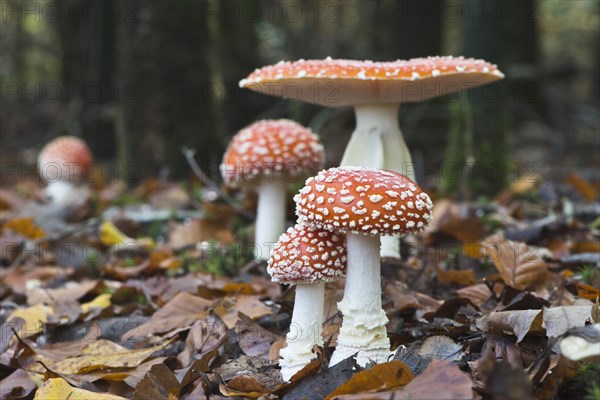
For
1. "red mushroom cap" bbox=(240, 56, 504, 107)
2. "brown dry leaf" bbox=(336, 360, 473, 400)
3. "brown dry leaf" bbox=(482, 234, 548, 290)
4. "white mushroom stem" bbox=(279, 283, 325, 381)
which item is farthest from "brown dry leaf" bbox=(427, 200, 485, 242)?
"brown dry leaf" bbox=(336, 360, 473, 400)

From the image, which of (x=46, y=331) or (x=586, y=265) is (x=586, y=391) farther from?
(x=46, y=331)


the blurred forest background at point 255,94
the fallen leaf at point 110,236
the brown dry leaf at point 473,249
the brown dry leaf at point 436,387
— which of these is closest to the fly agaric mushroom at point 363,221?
the brown dry leaf at point 436,387

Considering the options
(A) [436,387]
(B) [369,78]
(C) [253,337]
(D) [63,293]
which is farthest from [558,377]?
(D) [63,293]

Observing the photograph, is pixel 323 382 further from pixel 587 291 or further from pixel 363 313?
pixel 587 291

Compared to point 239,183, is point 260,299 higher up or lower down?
lower down

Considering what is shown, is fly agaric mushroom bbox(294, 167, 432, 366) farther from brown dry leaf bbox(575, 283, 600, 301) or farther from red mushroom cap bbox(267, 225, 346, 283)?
brown dry leaf bbox(575, 283, 600, 301)

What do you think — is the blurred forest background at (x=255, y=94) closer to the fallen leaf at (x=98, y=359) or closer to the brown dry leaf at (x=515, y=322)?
the brown dry leaf at (x=515, y=322)

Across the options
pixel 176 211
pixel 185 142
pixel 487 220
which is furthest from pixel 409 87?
pixel 185 142
